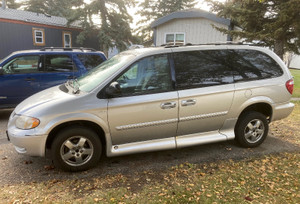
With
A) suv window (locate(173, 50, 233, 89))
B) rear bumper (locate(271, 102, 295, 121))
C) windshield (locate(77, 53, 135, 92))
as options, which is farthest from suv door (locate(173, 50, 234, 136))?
rear bumper (locate(271, 102, 295, 121))

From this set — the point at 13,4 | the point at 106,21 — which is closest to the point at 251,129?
the point at 106,21

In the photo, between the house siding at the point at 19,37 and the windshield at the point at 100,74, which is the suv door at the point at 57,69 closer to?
the windshield at the point at 100,74

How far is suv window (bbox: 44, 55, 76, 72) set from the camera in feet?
21.6

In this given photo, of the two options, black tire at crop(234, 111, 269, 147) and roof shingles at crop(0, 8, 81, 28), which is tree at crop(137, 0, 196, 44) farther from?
black tire at crop(234, 111, 269, 147)

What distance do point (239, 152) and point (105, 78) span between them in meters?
2.77

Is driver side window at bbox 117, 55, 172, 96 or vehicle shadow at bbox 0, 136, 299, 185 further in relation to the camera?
driver side window at bbox 117, 55, 172, 96

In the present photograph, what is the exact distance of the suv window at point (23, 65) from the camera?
6257 millimetres

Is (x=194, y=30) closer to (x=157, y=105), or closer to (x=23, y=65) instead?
(x=23, y=65)

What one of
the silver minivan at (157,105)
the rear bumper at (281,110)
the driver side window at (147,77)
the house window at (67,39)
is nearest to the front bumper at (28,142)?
the silver minivan at (157,105)

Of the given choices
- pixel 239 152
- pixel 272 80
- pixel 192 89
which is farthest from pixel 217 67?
pixel 239 152

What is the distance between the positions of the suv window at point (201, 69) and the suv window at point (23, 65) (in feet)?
14.4

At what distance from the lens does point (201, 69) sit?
4.06 metres

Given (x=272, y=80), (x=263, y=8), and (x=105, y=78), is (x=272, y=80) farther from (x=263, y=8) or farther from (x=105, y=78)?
(x=263, y=8)

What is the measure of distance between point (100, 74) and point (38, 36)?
21.6 m
